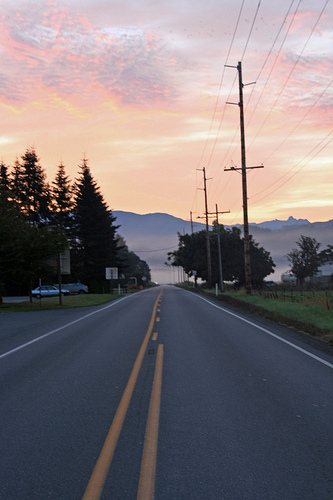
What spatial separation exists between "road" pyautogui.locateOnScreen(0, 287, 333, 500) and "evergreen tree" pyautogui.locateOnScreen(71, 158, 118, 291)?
57028 mm

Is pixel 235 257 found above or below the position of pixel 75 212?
below

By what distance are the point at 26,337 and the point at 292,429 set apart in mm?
11059

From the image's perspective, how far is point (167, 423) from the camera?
5934 millimetres

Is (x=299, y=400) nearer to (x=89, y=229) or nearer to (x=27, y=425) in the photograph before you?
(x=27, y=425)

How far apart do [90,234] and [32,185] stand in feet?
36.3

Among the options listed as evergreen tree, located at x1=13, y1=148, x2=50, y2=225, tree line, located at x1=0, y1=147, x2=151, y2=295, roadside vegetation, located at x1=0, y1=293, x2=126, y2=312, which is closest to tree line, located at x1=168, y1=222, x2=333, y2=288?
tree line, located at x1=0, y1=147, x2=151, y2=295

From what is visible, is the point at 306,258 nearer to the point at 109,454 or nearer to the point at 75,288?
the point at 75,288

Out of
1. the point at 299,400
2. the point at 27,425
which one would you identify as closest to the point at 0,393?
the point at 27,425

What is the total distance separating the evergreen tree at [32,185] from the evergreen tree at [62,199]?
1.94m

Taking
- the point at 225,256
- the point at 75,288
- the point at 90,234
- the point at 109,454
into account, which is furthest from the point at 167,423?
the point at 225,256

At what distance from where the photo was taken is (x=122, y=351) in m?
11.4

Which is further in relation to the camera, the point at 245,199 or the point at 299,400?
the point at 245,199

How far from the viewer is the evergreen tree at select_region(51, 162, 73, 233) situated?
233 ft

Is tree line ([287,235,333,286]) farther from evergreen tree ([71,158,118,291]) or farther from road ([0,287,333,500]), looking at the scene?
road ([0,287,333,500])
